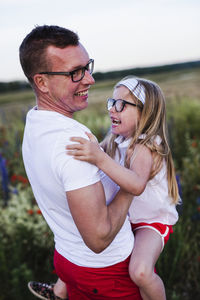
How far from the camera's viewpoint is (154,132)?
210 centimetres

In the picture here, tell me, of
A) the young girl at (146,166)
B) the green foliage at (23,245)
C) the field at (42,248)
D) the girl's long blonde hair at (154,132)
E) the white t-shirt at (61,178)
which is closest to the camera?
the white t-shirt at (61,178)

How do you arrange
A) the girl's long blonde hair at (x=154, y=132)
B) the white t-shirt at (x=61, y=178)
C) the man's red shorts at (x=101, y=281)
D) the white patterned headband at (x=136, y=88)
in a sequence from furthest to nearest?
1. the white patterned headband at (x=136, y=88)
2. the girl's long blonde hair at (x=154, y=132)
3. the man's red shorts at (x=101, y=281)
4. the white t-shirt at (x=61, y=178)

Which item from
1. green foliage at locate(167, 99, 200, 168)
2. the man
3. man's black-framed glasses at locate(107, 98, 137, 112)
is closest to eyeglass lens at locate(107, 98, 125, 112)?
man's black-framed glasses at locate(107, 98, 137, 112)

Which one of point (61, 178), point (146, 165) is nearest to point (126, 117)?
point (146, 165)

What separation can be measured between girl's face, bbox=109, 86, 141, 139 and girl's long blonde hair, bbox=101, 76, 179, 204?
0.04 m

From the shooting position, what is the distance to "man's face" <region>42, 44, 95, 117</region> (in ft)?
4.81

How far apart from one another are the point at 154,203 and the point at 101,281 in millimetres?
660

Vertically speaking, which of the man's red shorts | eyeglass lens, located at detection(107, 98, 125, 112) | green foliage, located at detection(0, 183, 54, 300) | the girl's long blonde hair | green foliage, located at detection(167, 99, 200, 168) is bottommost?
green foliage, located at detection(167, 99, 200, 168)

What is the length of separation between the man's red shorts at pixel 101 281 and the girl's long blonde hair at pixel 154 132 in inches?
25.2

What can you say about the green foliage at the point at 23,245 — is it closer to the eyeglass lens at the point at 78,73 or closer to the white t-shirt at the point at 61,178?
the white t-shirt at the point at 61,178

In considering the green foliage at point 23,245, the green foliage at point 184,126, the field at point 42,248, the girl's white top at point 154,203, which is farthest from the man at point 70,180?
the green foliage at point 184,126

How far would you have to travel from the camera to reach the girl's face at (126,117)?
7.14ft

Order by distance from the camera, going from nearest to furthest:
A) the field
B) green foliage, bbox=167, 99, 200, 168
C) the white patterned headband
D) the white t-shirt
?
the white t-shirt
the white patterned headband
the field
green foliage, bbox=167, 99, 200, 168

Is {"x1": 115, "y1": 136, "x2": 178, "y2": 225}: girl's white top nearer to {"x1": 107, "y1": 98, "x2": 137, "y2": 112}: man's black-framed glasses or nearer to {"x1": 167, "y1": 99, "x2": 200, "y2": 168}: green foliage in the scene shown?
{"x1": 107, "y1": 98, "x2": 137, "y2": 112}: man's black-framed glasses
